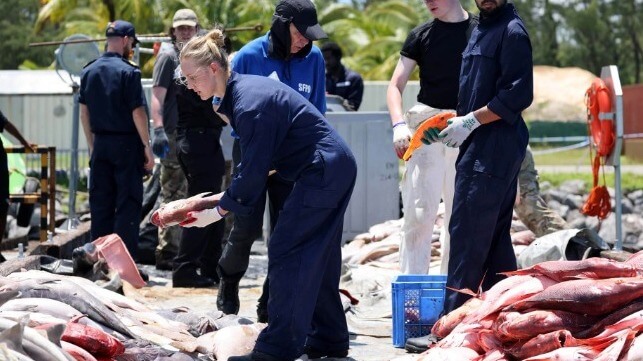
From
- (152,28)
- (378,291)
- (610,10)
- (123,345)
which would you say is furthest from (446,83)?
(610,10)

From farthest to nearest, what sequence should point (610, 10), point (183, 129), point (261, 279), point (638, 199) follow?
point (610, 10), point (638, 199), point (261, 279), point (183, 129)

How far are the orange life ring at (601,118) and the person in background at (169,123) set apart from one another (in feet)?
11.8

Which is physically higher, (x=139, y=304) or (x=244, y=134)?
(x=244, y=134)

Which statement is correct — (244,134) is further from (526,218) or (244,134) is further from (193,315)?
(526,218)

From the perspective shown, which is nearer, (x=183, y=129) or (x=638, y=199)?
(x=183, y=129)

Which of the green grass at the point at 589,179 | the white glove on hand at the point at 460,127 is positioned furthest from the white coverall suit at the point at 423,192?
the green grass at the point at 589,179

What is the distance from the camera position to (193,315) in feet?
25.2

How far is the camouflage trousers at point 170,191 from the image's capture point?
458 inches

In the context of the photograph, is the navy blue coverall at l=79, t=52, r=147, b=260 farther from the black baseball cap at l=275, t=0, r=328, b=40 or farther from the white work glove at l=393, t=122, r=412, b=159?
the white work glove at l=393, t=122, r=412, b=159

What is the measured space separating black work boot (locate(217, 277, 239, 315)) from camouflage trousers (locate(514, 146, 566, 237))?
Answer: 4.16 meters

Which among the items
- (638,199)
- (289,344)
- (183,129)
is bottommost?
(638,199)

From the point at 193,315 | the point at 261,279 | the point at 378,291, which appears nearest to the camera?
the point at 193,315

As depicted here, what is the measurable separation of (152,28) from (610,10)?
32.7 metres

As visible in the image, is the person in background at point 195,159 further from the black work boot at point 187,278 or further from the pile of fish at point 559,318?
the pile of fish at point 559,318
